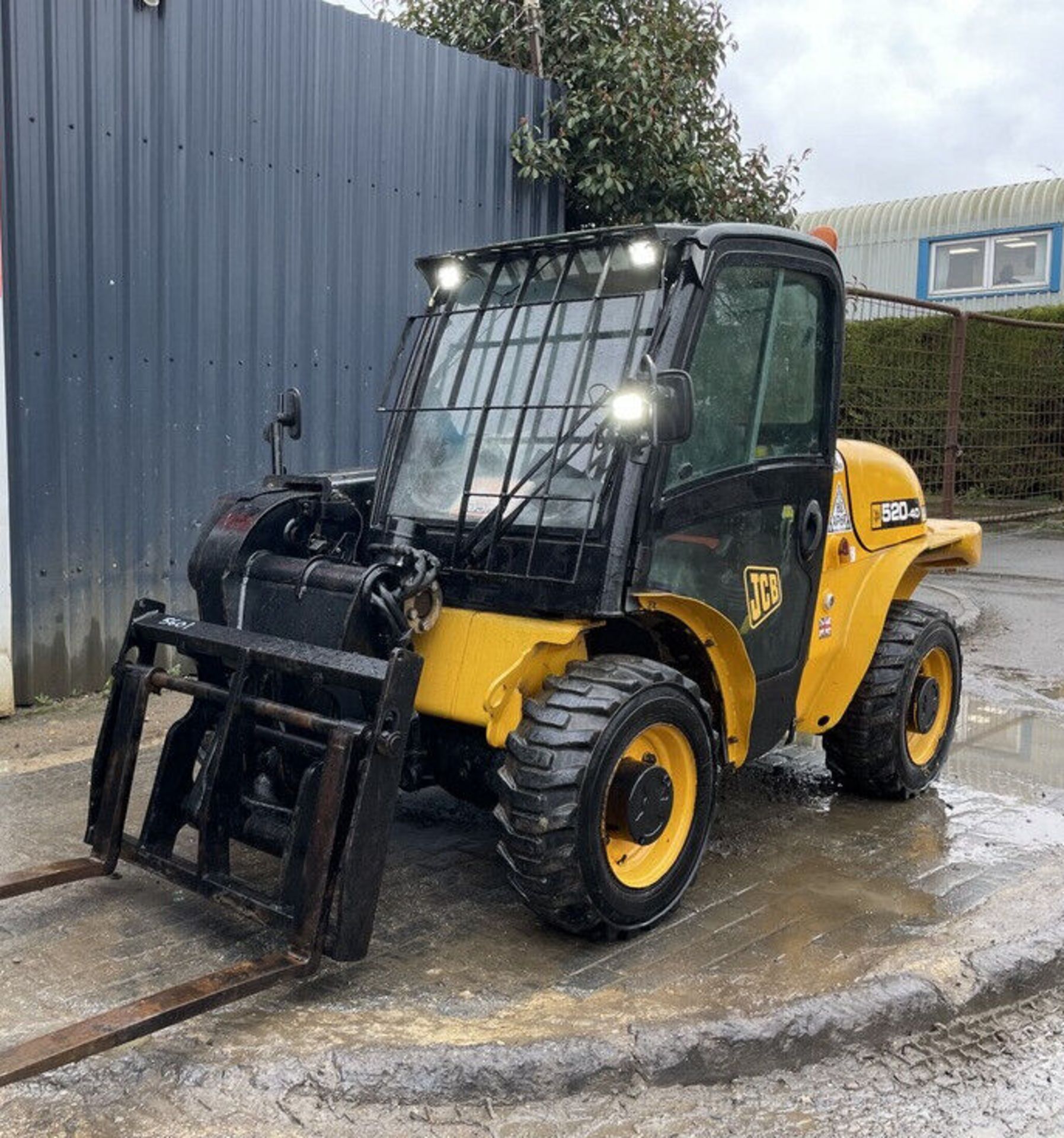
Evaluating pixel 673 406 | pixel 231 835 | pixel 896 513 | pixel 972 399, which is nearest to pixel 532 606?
pixel 673 406

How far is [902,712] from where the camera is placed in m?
5.35

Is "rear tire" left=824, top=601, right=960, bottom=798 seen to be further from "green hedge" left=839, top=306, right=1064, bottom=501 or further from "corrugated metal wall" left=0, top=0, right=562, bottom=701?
"green hedge" left=839, top=306, right=1064, bottom=501

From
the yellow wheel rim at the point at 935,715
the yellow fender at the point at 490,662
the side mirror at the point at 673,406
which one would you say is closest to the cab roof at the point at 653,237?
the side mirror at the point at 673,406

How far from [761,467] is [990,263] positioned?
18979 mm

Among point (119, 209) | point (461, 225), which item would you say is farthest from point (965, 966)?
point (461, 225)

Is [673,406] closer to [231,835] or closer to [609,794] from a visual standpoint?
[609,794]

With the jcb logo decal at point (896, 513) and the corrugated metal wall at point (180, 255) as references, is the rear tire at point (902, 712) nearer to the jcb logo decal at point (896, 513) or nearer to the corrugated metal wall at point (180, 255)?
the jcb logo decal at point (896, 513)

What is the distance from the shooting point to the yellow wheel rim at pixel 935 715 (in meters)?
5.66

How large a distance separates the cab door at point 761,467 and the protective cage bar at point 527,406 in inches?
10.3

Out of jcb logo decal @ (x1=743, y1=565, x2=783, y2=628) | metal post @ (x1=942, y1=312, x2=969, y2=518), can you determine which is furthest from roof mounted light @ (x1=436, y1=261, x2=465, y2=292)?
metal post @ (x1=942, y1=312, x2=969, y2=518)

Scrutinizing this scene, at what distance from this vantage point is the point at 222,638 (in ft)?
13.4

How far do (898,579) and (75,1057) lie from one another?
3.66 metres

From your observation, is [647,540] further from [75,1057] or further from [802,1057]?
[75,1057]

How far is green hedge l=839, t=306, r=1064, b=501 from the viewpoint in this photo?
43.9 feet
